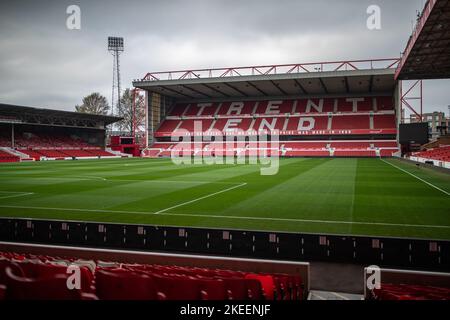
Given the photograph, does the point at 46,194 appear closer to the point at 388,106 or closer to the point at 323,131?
the point at 323,131

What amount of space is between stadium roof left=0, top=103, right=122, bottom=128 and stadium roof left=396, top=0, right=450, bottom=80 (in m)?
45.1

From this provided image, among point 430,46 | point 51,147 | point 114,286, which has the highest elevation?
point 430,46

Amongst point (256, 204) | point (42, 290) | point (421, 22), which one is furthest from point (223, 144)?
point (42, 290)

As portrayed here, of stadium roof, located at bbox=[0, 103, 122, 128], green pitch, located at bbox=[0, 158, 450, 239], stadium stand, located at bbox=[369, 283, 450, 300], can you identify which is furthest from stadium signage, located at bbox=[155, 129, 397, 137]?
stadium stand, located at bbox=[369, 283, 450, 300]

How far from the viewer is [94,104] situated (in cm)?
9112

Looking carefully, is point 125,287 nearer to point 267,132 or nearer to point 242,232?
point 242,232

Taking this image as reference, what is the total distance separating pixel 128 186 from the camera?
2047 centimetres

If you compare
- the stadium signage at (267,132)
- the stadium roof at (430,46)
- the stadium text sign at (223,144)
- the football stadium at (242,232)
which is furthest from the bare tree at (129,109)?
the stadium roof at (430,46)

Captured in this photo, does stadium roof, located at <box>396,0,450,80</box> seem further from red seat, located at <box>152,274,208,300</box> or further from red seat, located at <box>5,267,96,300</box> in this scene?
red seat, located at <box>5,267,96,300</box>

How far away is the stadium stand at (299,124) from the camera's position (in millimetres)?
56875

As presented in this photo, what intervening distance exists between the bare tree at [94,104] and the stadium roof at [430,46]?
72.5 meters

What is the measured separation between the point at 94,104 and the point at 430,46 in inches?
3156

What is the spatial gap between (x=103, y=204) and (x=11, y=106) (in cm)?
3938
